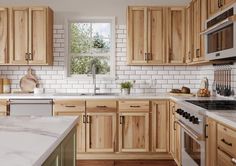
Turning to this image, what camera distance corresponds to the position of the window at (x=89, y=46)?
5297 mm

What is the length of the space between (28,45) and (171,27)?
223cm

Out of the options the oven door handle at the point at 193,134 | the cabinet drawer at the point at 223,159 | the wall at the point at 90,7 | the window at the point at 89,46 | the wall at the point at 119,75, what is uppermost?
the wall at the point at 90,7

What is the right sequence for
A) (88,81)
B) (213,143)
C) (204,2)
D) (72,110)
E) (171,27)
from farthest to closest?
(88,81) < (171,27) < (72,110) < (204,2) < (213,143)

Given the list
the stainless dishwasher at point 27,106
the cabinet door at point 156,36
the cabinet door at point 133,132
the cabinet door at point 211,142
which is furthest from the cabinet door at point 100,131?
the cabinet door at point 211,142

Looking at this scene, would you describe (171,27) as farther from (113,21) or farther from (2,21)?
(2,21)

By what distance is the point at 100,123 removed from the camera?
455 cm

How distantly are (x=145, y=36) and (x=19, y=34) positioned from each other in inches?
76.5

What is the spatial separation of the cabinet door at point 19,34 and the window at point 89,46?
0.77 meters

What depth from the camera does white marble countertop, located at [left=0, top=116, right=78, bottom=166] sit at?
1.14m

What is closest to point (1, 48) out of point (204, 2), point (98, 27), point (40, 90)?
point (40, 90)

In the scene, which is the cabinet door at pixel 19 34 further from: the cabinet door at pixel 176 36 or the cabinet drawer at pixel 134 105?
the cabinet door at pixel 176 36

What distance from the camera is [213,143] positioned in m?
2.48

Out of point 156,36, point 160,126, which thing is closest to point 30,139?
point 160,126

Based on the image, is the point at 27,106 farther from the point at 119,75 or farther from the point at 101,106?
the point at 119,75
